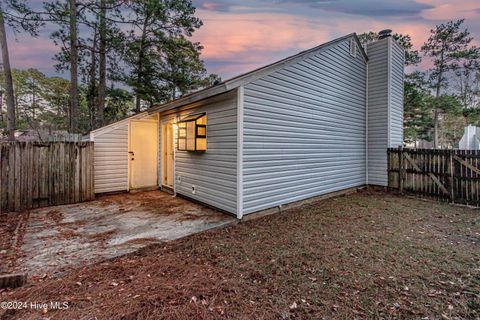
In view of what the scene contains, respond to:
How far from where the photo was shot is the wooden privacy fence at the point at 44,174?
16.0ft

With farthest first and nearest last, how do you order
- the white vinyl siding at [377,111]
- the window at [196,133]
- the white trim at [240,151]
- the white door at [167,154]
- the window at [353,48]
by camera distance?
the white vinyl siding at [377,111] < the white door at [167,154] < the window at [353,48] < the window at [196,133] < the white trim at [240,151]

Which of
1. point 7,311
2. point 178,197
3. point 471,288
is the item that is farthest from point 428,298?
point 178,197

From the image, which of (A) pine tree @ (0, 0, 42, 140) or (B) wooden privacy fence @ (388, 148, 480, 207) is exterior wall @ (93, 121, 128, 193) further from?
(B) wooden privacy fence @ (388, 148, 480, 207)

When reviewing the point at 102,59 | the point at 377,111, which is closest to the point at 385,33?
the point at 377,111

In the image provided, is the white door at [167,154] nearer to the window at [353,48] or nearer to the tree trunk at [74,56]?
the tree trunk at [74,56]

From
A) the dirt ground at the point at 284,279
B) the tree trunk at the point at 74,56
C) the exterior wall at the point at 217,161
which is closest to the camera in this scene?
the dirt ground at the point at 284,279

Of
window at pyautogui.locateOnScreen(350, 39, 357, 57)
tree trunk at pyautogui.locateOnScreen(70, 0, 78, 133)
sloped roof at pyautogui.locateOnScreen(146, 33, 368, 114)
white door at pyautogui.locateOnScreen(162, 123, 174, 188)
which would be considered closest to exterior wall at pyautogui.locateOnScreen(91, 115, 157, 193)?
white door at pyautogui.locateOnScreen(162, 123, 174, 188)

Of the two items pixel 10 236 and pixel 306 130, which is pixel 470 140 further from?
pixel 10 236

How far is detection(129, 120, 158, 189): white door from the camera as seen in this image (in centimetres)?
727

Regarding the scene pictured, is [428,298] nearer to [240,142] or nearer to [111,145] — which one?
[240,142]

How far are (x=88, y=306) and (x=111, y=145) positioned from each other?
18.7 feet

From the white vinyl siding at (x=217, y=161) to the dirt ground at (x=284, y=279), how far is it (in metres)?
1.00

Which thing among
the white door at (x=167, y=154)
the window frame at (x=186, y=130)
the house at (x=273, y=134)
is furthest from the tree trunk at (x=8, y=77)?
the window frame at (x=186, y=130)

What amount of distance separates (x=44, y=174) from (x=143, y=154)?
265 centimetres
